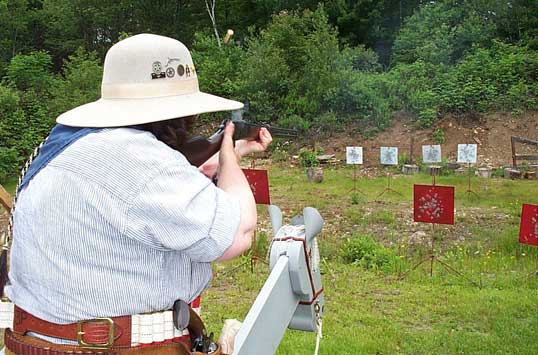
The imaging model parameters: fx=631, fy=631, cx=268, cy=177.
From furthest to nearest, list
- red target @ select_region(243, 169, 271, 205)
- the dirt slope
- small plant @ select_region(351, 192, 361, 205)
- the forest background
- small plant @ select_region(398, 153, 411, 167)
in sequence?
the forest background < the dirt slope < small plant @ select_region(398, 153, 411, 167) < small plant @ select_region(351, 192, 361, 205) < red target @ select_region(243, 169, 271, 205)

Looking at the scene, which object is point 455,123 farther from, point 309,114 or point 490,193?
point 490,193

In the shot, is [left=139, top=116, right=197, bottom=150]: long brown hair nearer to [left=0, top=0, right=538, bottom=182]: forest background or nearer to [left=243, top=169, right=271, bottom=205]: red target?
[left=243, top=169, right=271, bottom=205]: red target

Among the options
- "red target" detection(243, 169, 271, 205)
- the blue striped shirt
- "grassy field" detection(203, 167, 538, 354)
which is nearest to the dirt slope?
"grassy field" detection(203, 167, 538, 354)

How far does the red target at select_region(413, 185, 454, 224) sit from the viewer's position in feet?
16.6

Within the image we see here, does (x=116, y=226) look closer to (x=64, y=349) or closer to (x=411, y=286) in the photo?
(x=64, y=349)

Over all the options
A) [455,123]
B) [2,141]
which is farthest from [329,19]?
[2,141]

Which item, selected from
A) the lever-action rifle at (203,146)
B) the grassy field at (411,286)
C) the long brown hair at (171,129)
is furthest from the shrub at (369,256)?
the long brown hair at (171,129)

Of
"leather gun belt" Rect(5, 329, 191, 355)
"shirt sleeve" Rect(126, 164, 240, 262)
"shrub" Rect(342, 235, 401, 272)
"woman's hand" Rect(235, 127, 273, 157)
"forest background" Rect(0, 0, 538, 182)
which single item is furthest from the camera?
"forest background" Rect(0, 0, 538, 182)

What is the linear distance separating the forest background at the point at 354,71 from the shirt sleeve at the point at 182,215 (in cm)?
1077

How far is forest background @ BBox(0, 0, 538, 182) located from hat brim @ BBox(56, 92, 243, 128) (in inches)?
416

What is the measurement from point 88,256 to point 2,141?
1135 cm

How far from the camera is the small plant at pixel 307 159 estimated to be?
450 inches

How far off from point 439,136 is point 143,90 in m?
11.4

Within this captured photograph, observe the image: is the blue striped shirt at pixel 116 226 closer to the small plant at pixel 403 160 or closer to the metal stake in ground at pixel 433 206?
the metal stake in ground at pixel 433 206
